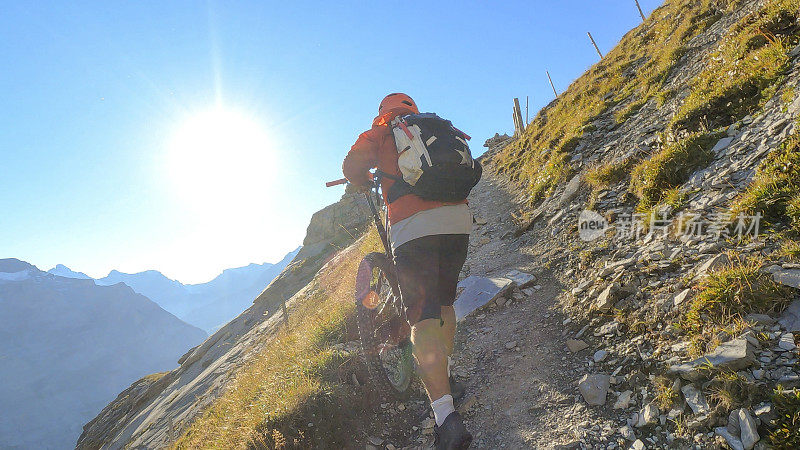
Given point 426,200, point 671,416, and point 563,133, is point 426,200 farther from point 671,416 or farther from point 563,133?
point 563,133

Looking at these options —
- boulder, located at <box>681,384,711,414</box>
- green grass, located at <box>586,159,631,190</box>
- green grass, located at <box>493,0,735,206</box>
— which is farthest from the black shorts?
green grass, located at <box>493,0,735,206</box>

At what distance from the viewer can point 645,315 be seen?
3830 millimetres

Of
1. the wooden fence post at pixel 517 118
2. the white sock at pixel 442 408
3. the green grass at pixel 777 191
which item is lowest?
the white sock at pixel 442 408

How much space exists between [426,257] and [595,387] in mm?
2140

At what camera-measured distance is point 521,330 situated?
5.08 meters

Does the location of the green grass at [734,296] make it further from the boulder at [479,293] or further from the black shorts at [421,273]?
the boulder at [479,293]

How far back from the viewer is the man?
10.2ft

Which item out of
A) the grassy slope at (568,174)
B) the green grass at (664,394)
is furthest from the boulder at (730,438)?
the grassy slope at (568,174)

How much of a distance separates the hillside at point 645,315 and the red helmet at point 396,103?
3.31 meters

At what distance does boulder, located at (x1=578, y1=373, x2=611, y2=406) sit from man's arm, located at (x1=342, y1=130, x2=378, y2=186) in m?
3.13

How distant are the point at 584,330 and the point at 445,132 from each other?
2.98 m

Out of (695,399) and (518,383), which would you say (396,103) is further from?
(695,399)

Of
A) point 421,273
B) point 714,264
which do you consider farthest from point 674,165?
point 421,273

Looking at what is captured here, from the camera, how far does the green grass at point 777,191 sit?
12.1 ft
